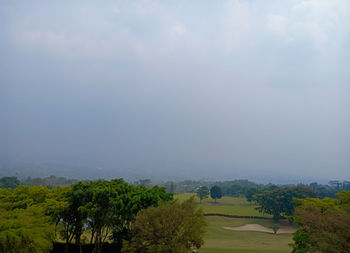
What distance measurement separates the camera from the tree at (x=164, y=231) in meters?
17.0

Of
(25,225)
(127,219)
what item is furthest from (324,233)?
(25,225)

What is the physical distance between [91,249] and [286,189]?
48.0 metres

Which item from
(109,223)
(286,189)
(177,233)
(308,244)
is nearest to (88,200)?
(109,223)

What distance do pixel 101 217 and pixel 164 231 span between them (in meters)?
5.20

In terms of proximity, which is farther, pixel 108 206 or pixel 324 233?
pixel 108 206

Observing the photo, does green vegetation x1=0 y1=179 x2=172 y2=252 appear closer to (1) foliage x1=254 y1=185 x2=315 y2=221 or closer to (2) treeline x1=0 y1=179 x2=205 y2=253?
(2) treeline x1=0 y1=179 x2=205 y2=253

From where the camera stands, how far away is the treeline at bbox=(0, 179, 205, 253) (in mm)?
15062

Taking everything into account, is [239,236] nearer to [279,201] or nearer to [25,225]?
[279,201]

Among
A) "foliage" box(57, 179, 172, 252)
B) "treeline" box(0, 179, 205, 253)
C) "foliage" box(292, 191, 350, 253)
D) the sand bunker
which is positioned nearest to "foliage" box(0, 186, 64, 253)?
"treeline" box(0, 179, 205, 253)

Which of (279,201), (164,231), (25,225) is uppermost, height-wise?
(25,225)

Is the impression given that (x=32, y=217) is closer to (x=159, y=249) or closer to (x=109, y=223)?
(x=109, y=223)

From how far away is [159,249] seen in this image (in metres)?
16.6

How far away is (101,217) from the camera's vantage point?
19.7 m

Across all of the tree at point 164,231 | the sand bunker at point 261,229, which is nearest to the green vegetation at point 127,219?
Answer: the tree at point 164,231
